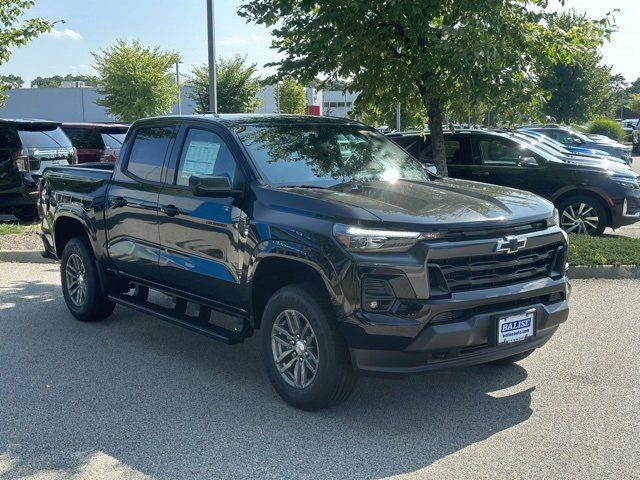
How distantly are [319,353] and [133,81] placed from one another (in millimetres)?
35599

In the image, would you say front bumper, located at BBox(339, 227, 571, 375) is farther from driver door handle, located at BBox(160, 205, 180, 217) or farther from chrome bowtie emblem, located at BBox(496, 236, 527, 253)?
driver door handle, located at BBox(160, 205, 180, 217)

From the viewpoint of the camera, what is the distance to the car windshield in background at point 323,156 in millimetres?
5305

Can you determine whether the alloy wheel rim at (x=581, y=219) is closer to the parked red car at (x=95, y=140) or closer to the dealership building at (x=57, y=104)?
the parked red car at (x=95, y=140)

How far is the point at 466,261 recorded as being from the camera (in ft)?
14.3

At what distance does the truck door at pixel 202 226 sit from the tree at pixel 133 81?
3288 cm

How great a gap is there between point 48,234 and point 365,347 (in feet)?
15.1

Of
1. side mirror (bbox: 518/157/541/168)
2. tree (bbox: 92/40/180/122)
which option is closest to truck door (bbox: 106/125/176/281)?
side mirror (bbox: 518/157/541/168)

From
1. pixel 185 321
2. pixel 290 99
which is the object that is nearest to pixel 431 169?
pixel 185 321

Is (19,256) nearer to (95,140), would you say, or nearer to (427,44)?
(427,44)

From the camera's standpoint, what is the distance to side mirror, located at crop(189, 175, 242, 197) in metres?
5.03

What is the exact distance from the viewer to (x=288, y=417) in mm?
4641

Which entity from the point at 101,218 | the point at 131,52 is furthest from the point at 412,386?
the point at 131,52

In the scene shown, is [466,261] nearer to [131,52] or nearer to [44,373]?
[44,373]

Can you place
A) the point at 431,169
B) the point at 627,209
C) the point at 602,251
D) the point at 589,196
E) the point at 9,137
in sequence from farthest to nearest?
1. the point at 9,137
2. the point at 589,196
3. the point at 627,209
4. the point at 602,251
5. the point at 431,169
